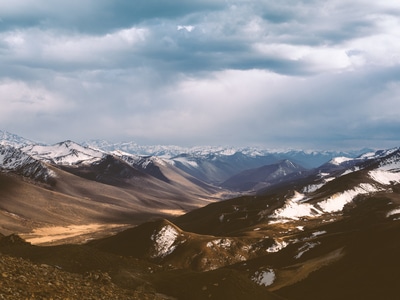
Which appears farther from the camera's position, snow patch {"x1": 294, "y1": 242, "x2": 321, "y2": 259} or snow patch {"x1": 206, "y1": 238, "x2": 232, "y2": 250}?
snow patch {"x1": 206, "y1": 238, "x2": 232, "y2": 250}

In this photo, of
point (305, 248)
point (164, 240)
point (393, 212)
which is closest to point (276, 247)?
point (305, 248)

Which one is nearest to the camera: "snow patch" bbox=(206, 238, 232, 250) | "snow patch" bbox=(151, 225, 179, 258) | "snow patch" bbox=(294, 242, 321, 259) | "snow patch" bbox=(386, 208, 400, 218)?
"snow patch" bbox=(294, 242, 321, 259)

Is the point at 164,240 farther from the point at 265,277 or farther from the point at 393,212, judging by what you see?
the point at 393,212

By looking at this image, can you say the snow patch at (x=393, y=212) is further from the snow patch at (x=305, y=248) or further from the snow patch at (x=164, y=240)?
the snow patch at (x=164, y=240)

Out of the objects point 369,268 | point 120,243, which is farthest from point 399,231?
point 120,243

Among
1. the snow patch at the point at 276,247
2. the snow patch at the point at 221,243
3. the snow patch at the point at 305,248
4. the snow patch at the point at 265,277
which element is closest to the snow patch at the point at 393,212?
the snow patch at the point at 276,247

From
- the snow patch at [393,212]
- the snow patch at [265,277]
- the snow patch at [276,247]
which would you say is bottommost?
the snow patch at [276,247]

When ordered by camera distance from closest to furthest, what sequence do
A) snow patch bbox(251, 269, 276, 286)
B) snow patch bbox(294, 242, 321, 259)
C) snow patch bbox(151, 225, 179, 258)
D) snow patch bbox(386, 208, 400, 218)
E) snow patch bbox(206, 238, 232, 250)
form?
snow patch bbox(251, 269, 276, 286), snow patch bbox(294, 242, 321, 259), snow patch bbox(206, 238, 232, 250), snow patch bbox(151, 225, 179, 258), snow patch bbox(386, 208, 400, 218)

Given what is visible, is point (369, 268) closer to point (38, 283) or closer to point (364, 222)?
point (38, 283)

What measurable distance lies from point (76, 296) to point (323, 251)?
8810cm

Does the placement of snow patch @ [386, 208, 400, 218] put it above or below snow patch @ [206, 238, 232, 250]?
above

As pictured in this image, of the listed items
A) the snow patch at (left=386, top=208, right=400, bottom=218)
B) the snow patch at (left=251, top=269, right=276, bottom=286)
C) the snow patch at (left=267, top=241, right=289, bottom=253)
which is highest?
the snow patch at (left=386, top=208, right=400, bottom=218)

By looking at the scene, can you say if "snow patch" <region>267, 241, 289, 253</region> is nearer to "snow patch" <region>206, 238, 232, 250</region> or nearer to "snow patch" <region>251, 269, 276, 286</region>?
"snow patch" <region>206, 238, 232, 250</region>

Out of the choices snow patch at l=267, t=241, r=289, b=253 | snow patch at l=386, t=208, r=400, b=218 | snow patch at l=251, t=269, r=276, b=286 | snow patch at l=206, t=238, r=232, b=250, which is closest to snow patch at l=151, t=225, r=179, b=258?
snow patch at l=206, t=238, r=232, b=250
